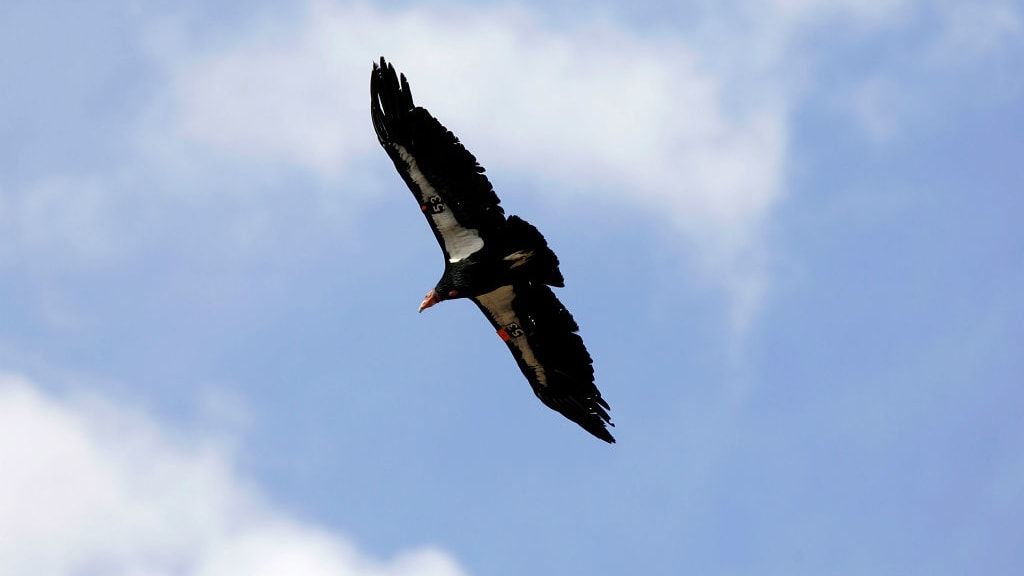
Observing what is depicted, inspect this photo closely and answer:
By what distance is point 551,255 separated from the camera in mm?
32875

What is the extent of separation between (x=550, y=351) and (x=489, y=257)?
326cm

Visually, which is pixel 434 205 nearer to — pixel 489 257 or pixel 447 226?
pixel 447 226

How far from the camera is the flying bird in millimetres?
31859

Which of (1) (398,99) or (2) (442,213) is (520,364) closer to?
(2) (442,213)

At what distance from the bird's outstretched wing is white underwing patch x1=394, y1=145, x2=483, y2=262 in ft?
5.03

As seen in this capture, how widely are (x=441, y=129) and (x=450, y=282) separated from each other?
161 inches

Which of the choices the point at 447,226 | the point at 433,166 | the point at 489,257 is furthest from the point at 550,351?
the point at 433,166

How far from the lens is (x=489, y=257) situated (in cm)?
3341

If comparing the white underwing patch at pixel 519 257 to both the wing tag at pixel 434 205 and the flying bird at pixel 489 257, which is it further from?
the wing tag at pixel 434 205

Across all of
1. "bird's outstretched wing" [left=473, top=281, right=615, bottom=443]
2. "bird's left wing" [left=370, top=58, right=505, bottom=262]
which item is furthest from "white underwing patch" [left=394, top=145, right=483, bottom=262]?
"bird's outstretched wing" [left=473, top=281, right=615, bottom=443]

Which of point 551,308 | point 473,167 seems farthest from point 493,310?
point 473,167

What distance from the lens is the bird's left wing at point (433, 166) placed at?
1251 inches

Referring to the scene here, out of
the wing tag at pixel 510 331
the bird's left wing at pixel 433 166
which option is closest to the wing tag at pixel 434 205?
the bird's left wing at pixel 433 166

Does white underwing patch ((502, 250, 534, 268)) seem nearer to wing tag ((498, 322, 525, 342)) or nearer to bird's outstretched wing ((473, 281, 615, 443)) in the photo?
bird's outstretched wing ((473, 281, 615, 443))
